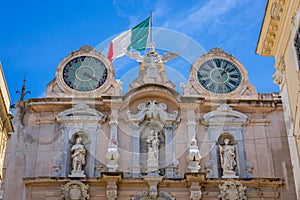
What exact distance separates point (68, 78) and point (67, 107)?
107 cm

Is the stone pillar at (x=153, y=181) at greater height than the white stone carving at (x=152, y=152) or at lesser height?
lesser

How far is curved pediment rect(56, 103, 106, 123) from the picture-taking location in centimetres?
1683

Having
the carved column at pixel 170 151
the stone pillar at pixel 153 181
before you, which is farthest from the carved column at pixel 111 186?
the carved column at pixel 170 151

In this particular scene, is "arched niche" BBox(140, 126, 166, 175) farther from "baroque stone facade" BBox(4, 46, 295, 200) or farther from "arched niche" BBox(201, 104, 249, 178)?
"arched niche" BBox(201, 104, 249, 178)

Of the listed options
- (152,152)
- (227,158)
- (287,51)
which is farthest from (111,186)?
(287,51)

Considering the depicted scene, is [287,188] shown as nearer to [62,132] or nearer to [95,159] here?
[95,159]

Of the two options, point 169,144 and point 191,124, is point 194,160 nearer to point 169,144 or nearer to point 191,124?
point 169,144

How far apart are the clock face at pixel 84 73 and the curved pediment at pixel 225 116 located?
3774 millimetres

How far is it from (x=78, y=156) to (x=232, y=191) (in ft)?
15.8

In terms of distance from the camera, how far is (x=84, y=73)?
17547 millimetres

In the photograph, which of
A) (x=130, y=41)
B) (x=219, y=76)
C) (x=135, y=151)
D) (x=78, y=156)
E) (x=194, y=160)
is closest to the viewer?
(x=194, y=160)

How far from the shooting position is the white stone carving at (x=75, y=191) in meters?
15.2

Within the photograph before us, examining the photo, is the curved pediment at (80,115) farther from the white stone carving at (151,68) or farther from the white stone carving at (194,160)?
the white stone carving at (194,160)

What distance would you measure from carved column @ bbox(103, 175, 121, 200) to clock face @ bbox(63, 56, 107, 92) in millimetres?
3455
